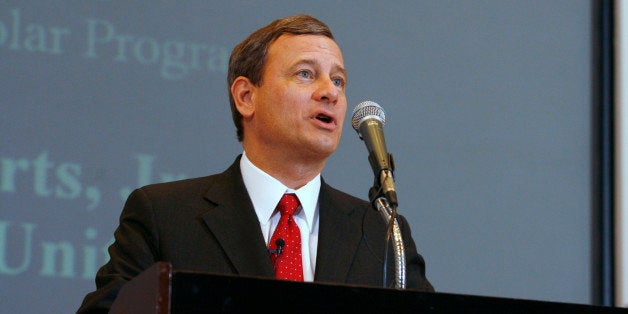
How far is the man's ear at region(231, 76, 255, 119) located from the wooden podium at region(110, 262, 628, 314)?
1.40 meters

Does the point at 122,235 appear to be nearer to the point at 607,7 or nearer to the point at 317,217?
the point at 317,217

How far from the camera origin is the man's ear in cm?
300

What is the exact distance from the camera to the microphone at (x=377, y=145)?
2197 mm

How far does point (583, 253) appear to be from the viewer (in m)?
4.38

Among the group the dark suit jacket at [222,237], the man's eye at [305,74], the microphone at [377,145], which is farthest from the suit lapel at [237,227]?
the microphone at [377,145]

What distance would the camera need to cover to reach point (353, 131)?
4070 millimetres

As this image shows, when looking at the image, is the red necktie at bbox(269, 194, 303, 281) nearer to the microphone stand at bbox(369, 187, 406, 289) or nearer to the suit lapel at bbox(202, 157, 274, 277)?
the suit lapel at bbox(202, 157, 274, 277)

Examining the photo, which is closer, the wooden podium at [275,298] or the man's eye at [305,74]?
the wooden podium at [275,298]

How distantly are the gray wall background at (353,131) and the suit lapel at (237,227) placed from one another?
3.01 ft

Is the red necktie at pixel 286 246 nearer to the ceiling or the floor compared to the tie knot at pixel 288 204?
nearer to the floor

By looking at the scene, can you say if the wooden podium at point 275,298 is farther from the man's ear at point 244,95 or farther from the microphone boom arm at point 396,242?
the man's ear at point 244,95

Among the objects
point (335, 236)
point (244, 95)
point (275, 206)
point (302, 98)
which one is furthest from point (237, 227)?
point (244, 95)

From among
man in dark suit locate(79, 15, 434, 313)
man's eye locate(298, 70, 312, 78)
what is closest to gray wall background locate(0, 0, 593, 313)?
man in dark suit locate(79, 15, 434, 313)

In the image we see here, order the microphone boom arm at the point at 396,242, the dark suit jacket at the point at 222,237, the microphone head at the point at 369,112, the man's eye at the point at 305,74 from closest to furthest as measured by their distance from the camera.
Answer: the microphone boom arm at the point at 396,242 → the microphone head at the point at 369,112 → the dark suit jacket at the point at 222,237 → the man's eye at the point at 305,74
